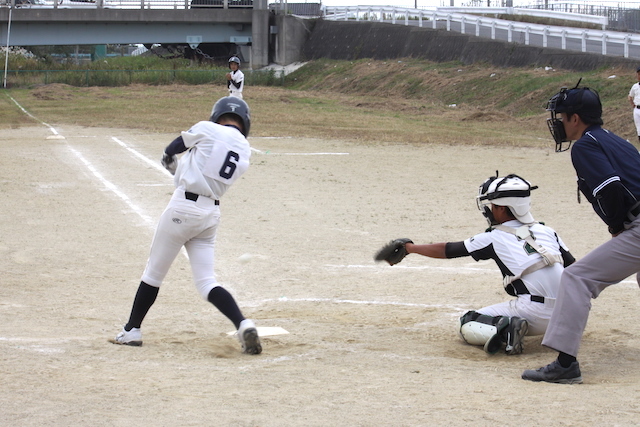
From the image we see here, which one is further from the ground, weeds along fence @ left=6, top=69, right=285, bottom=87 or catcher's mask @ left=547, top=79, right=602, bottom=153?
catcher's mask @ left=547, top=79, right=602, bottom=153

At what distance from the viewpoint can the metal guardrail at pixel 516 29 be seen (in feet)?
95.5

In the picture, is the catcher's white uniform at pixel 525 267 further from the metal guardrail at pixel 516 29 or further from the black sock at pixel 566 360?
the metal guardrail at pixel 516 29

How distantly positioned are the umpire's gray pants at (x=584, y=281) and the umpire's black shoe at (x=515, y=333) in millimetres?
675

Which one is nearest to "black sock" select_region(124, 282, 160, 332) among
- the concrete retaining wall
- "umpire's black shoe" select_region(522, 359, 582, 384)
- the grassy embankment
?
"umpire's black shoe" select_region(522, 359, 582, 384)

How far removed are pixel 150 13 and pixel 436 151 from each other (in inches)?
1315

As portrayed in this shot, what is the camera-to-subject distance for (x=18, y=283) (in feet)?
24.8

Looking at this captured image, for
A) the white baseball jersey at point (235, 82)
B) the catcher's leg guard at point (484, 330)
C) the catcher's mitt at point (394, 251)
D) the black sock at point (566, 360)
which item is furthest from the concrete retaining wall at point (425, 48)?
the black sock at point (566, 360)

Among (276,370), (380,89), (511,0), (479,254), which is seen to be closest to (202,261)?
(276,370)

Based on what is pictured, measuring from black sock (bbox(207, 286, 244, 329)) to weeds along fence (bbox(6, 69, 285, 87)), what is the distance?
38410 mm

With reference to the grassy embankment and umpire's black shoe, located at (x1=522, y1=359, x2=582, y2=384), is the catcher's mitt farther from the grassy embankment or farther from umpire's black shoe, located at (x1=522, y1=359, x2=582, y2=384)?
the grassy embankment

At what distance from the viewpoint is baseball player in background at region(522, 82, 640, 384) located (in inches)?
189

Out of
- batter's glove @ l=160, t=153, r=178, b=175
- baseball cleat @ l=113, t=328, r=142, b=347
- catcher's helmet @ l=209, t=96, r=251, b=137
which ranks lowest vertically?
baseball cleat @ l=113, t=328, r=142, b=347

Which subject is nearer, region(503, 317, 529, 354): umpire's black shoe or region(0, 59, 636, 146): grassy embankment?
region(503, 317, 529, 354): umpire's black shoe

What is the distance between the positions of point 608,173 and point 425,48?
3832 cm
